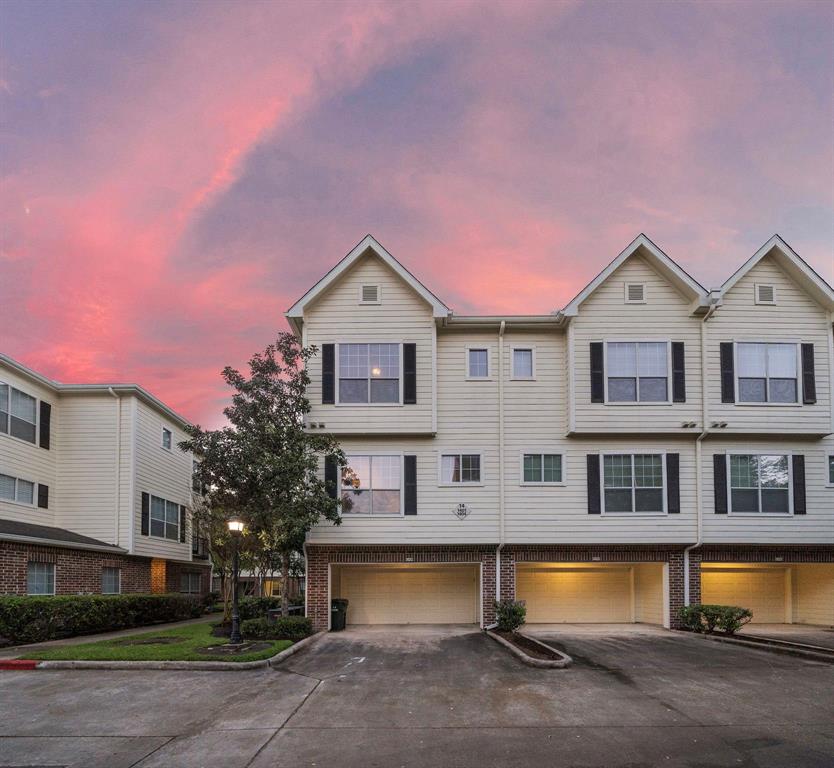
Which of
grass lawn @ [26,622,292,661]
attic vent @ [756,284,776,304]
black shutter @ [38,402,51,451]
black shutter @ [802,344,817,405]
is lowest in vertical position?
grass lawn @ [26,622,292,661]

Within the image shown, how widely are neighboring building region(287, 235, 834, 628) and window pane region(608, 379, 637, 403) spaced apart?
0.05 meters

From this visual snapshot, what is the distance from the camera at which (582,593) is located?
22000 millimetres

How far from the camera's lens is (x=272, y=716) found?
30.9 feet

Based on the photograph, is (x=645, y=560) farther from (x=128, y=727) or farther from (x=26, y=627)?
(x=26, y=627)

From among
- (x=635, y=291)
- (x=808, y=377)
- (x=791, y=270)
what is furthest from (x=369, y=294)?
(x=808, y=377)

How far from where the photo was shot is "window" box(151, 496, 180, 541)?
27594 millimetres

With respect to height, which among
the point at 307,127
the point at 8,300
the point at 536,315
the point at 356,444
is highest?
the point at 307,127

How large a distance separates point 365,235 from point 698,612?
14.5 metres

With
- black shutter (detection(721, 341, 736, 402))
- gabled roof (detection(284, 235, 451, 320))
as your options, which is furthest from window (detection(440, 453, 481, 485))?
black shutter (detection(721, 341, 736, 402))

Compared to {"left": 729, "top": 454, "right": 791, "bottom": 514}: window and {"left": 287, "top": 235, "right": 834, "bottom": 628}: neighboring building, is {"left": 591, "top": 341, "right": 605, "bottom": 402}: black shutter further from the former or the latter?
{"left": 729, "top": 454, "right": 791, "bottom": 514}: window

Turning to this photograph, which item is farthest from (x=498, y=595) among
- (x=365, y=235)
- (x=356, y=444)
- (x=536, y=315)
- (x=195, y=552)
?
(x=195, y=552)

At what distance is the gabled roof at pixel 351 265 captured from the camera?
20.0 meters

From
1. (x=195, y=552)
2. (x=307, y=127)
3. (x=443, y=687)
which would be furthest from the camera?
(x=195, y=552)

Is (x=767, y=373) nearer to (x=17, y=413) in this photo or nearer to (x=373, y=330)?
(x=373, y=330)
